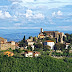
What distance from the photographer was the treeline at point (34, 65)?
88.5ft

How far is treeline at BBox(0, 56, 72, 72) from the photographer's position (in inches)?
1062

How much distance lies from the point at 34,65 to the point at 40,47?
7.29 meters

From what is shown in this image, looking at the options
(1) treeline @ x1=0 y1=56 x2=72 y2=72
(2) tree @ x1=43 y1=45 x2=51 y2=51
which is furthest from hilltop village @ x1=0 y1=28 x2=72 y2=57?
(1) treeline @ x1=0 y1=56 x2=72 y2=72

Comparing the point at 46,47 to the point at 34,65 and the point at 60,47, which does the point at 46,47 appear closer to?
the point at 60,47

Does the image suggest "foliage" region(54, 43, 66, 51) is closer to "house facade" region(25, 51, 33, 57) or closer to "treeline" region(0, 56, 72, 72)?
"treeline" region(0, 56, 72, 72)

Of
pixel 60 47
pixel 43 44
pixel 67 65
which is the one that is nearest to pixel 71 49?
pixel 60 47

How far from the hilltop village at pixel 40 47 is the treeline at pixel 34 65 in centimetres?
166

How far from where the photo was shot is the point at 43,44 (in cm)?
3791

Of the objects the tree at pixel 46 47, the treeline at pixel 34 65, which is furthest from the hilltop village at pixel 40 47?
the treeline at pixel 34 65

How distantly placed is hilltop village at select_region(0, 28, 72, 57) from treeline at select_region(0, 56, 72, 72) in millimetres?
1659

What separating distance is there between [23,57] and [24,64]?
7.73ft

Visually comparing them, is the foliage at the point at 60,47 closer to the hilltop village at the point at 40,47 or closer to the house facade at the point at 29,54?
the hilltop village at the point at 40,47

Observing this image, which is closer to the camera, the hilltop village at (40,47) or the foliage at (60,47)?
the hilltop village at (40,47)

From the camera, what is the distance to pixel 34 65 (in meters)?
28.5
